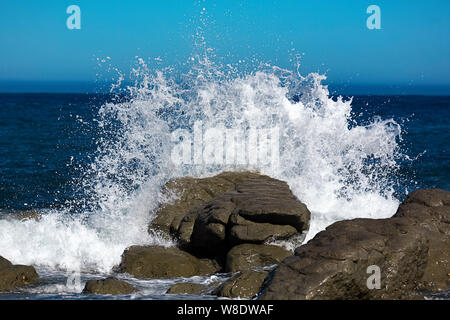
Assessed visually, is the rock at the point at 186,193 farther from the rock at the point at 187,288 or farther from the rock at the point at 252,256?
the rock at the point at 187,288

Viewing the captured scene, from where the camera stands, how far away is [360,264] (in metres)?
4.93

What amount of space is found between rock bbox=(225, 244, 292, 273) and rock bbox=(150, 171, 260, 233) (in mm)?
1614

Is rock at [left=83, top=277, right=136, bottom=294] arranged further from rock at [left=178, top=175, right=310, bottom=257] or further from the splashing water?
the splashing water

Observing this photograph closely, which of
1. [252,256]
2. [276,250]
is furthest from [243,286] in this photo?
[276,250]

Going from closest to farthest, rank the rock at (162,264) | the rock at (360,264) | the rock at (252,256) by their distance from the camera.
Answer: the rock at (360,264) → the rock at (252,256) → the rock at (162,264)

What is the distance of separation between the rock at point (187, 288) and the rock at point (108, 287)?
428 millimetres

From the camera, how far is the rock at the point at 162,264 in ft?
22.8

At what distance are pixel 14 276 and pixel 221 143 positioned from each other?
238 inches

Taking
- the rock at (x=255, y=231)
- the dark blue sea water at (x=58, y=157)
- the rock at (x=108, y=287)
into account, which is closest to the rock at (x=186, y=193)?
the rock at (x=255, y=231)

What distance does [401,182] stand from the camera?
14.4 meters

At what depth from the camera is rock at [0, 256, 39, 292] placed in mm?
6199

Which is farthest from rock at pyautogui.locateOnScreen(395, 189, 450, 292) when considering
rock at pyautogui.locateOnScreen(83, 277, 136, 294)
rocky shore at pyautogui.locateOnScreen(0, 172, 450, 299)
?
rock at pyautogui.locateOnScreen(83, 277, 136, 294)

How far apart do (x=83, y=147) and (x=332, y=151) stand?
10.9 metres
